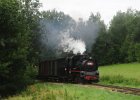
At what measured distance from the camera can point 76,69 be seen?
1535 inches

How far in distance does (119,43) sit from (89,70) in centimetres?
6694

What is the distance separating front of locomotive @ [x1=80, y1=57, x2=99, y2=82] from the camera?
3778 centimetres

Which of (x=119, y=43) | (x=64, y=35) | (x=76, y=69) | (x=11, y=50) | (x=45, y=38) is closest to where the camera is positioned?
(x=11, y=50)

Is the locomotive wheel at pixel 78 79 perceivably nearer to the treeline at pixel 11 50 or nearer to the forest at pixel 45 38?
the forest at pixel 45 38

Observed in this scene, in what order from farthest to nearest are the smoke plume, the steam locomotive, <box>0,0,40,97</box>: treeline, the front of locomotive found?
the smoke plume → the steam locomotive → the front of locomotive → <box>0,0,40,97</box>: treeline

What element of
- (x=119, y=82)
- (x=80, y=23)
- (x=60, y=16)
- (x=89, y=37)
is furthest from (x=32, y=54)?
(x=80, y=23)

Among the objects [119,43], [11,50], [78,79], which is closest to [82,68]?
[78,79]

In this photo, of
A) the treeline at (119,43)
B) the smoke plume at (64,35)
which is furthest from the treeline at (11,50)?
the treeline at (119,43)

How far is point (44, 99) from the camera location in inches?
977

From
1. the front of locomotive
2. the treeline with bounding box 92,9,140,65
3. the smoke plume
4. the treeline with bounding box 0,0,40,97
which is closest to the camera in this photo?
the treeline with bounding box 0,0,40,97

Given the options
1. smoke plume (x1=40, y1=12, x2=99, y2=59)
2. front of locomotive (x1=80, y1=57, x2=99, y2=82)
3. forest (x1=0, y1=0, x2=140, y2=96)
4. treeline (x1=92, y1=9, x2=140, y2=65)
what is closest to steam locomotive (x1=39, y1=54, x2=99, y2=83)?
front of locomotive (x1=80, y1=57, x2=99, y2=82)

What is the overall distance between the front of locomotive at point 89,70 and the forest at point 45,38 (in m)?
5.31

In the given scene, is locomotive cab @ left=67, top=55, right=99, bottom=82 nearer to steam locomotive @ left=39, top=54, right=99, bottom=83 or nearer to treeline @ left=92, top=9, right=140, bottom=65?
steam locomotive @ left=39, top=54, right=99, bottom=83

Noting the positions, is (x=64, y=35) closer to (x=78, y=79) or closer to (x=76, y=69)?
(x=76, y=69)
